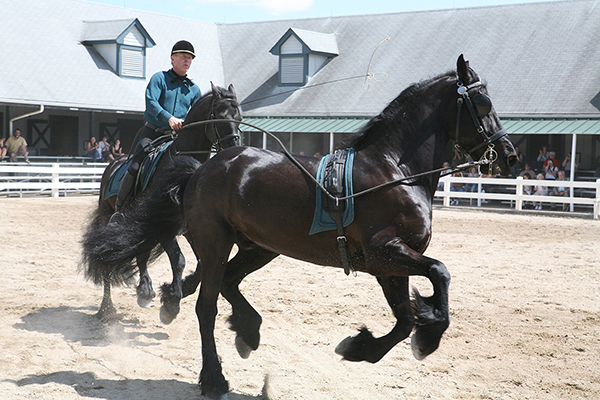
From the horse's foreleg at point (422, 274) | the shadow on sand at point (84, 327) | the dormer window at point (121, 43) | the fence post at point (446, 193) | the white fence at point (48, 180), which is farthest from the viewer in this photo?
the dormer window at point (121, 43)

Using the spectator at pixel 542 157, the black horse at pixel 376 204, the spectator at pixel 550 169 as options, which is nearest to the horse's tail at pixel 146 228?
the black horse at pixel 376 204

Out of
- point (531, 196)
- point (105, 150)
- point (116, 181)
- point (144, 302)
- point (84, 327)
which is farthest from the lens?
point (105, 150)

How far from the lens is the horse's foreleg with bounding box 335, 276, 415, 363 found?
3.98m

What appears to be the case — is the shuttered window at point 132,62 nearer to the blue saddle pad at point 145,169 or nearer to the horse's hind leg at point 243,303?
the blue saddle pad at point 145,169

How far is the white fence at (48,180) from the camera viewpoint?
1839 centimetres

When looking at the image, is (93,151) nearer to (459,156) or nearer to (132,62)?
(132,62)

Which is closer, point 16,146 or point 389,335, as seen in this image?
point 389,335

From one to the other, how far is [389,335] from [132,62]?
24.0m

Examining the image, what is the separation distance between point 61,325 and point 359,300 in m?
3.10

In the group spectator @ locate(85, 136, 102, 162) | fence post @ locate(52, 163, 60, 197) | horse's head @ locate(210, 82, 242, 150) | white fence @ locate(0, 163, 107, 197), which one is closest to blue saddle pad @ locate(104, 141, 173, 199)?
horse's head @ locate(210, 82, 242, 150)

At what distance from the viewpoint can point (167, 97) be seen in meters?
6.25

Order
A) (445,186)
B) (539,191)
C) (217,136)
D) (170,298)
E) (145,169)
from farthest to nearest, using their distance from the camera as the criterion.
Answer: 1. (445,186)
2. (539,191)
3. (145,169)
4. (217,136)
5. (170,298)

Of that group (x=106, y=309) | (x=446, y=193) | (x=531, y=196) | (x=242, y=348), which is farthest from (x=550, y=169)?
(x=242, y=348)

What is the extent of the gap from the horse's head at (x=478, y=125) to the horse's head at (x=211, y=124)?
2397mm
